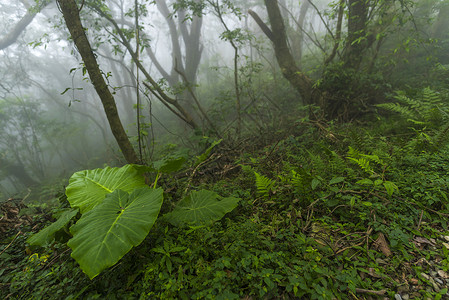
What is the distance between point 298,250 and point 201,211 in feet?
2.71

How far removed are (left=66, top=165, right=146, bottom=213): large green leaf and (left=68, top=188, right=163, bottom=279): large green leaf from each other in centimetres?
35

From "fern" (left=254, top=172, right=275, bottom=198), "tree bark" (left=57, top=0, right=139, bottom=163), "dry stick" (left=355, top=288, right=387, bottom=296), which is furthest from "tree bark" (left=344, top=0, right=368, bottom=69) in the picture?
"tree bark" (left=57, top=0, right=139, bottom=163)

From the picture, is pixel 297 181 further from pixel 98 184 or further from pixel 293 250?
pixel 98 184

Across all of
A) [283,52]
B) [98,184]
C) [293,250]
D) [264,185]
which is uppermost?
[283,52]

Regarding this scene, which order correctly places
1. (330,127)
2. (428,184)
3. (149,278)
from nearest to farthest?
(149,278) → (428,184) → (330,127)

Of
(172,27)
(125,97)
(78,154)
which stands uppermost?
(172,27)

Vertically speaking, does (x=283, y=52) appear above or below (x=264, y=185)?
above

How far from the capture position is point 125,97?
1470 centimetres

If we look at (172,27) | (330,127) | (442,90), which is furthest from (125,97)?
(442,90)

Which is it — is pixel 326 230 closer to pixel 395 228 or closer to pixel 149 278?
Result: pixel 395 228

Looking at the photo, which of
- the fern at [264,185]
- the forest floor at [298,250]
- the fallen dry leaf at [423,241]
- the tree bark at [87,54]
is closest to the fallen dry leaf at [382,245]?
the forest floor at [298,250]

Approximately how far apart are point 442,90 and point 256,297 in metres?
4.63

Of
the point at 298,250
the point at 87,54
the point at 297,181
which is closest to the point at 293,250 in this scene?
the point at 298,250

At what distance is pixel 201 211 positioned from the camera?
1.80 metres
